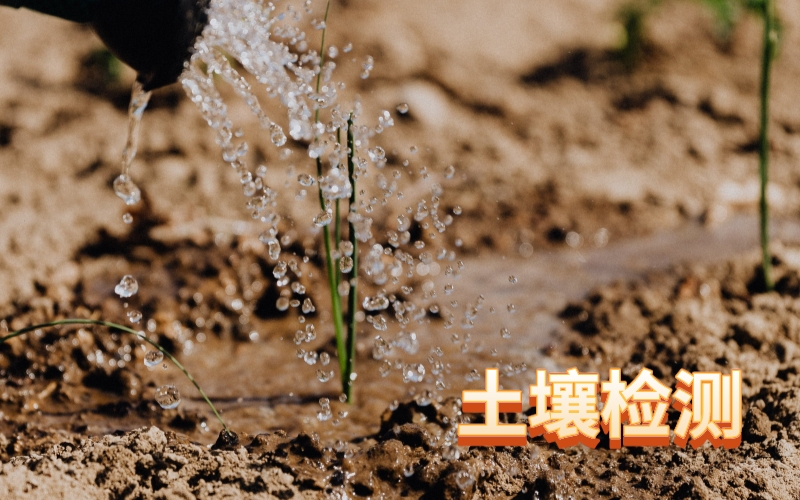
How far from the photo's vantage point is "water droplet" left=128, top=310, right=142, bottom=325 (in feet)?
7.88

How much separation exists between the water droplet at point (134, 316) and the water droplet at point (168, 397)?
1.16 feet

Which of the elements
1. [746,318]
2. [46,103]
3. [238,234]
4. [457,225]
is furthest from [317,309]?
[46,103]

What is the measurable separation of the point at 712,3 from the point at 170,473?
150 inches

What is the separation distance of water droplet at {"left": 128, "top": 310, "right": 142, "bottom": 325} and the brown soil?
0.21 feet

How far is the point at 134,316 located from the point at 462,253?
5.12 ft

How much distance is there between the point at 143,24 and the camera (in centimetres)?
158

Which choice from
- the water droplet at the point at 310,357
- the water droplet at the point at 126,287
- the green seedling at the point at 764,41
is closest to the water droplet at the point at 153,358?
the water droplet at the point at 126,287

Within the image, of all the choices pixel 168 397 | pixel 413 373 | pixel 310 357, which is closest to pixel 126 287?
pixel 168 397

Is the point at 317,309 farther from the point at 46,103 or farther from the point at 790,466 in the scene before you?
the point at 46,103

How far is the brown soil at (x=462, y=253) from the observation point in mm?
1789

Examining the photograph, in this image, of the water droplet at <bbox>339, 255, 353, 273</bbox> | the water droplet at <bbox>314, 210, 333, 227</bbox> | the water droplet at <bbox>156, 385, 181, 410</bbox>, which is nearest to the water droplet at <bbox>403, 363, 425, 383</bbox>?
the water droplet at <bbox>339, 255, 353, 273</bbox>

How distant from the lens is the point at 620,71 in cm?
452

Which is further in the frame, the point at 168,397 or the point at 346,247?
the point at 168,397

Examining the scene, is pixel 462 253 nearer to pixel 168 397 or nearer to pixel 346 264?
pixel 346 264
